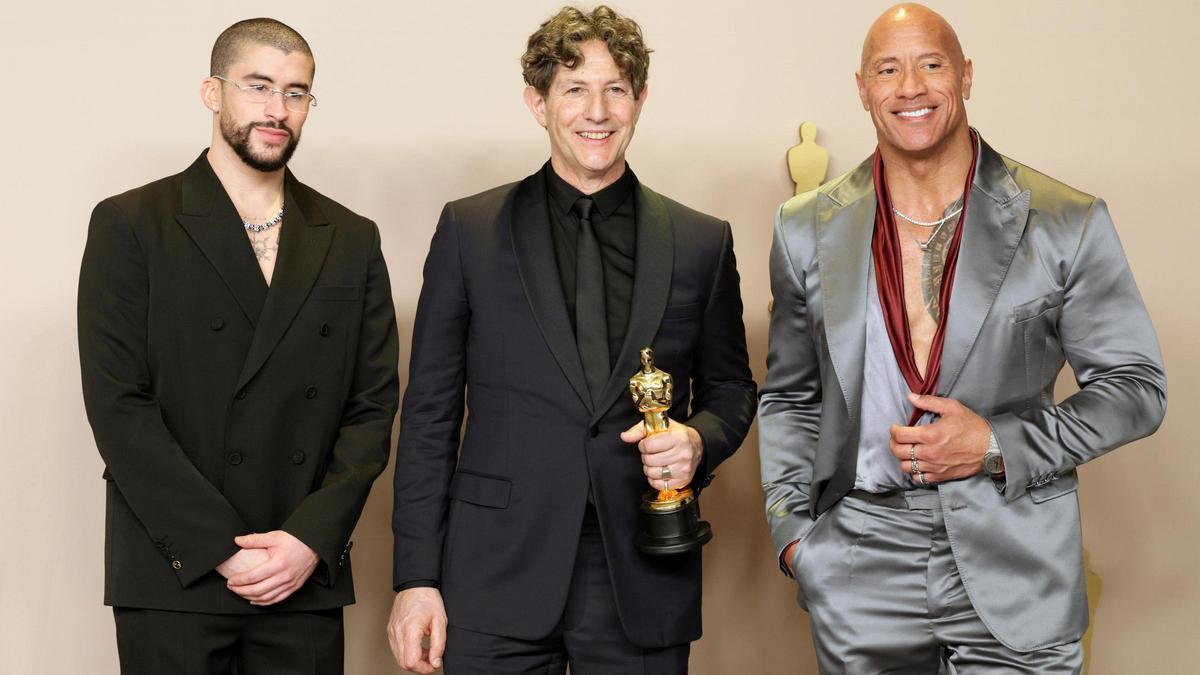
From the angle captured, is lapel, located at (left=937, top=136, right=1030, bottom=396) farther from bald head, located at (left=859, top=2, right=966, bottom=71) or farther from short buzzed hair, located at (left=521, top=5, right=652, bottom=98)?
short buzzed hair, located at (left=521, top=5, right=652, bottom=98)

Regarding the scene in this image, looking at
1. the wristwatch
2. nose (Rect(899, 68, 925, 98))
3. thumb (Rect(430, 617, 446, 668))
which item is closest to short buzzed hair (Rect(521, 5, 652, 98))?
nose (Rect(899, 68, 925, 98))

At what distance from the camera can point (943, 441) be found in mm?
2832

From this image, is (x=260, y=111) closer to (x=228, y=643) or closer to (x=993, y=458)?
(x=228, y=643)

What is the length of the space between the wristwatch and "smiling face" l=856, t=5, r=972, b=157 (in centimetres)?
68

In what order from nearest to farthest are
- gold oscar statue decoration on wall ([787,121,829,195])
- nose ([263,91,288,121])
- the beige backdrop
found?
nose ([263,91,288,121])
the beige backdrop
gold oscar statue decoration on wall ([787,121,829,195])

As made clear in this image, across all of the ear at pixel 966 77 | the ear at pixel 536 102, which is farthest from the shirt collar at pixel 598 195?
the ear at pixel 966 77

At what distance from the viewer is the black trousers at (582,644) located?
3.09 metres

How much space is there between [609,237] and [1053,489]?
1.19m

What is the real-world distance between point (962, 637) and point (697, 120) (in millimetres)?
2296

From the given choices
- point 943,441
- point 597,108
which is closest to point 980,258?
point 943,441

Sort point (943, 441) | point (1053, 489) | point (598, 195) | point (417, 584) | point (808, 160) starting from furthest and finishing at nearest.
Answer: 1. point (808, 160)
2. point (598, 195)
3. point (417, 584)
4. point (1053, 489)
5. point (943, 441)

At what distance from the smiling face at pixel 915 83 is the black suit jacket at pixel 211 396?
1.41 meters

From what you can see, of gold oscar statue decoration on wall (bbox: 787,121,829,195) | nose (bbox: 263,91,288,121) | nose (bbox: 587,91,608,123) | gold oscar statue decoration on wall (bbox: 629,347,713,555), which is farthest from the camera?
gold oscar statue decoration on wall (bbox: 787,121,829,195)

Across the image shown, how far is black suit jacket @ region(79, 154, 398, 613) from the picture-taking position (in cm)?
313
